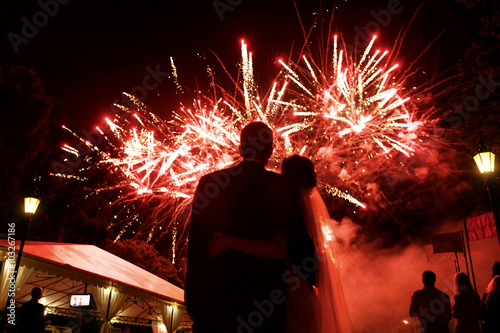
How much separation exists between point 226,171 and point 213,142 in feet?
30.6

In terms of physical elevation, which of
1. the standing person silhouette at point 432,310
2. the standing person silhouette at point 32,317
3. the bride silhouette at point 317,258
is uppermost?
the bride silhouette at point 317,258

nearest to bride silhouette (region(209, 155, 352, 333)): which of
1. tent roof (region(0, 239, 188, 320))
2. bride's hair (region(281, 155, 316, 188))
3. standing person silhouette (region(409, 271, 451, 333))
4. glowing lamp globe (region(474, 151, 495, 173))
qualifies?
bride's hair (region(281, 155, 316, 188))

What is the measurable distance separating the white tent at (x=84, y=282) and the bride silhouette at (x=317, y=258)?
23.4 ft

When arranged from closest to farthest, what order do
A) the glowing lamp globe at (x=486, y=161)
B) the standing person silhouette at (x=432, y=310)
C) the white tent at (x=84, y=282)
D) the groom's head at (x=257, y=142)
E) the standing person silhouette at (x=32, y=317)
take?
the groom's head at (x=257, y=142) < the standing person silhouette at (x=432, y=310) < the standing person silhouette at (x=32, y=317) < the glowing lamp globe at (x=486, y=161) < the white tent at (x=84, y=282)

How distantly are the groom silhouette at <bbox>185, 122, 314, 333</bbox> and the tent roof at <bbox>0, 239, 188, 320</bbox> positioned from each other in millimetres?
7542

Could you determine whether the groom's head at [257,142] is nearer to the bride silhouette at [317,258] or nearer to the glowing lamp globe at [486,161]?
the bride silhouette at [317,258]

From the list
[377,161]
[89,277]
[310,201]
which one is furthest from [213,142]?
[310,201]

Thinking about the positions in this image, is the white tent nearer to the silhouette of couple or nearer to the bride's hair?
the bride's hair

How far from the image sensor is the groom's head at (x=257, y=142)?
2078 mm

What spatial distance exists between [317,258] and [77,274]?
869cm

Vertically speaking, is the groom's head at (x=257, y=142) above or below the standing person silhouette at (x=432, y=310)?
above

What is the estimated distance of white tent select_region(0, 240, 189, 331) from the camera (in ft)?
28.0

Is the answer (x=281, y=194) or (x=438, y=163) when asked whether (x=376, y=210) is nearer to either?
(x=438, y=163)

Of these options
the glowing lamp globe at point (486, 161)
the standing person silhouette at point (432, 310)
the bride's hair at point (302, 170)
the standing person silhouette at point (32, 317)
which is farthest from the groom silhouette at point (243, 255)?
the glowing lamp globe at point (486, 161)
